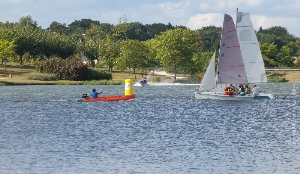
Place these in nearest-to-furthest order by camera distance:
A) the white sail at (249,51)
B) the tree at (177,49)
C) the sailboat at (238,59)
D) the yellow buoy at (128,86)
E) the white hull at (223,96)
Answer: the white hull at (223,96), the sailboat at (238,59), the yellow buoy at (128,86), the white sail at (249,51), the tree at (177,49)

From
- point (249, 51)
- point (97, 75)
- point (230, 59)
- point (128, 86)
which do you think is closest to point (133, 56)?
point (97, 75)

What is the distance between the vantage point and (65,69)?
14175cm

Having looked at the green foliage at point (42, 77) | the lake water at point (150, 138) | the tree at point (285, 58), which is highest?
the tree at point (285, 58)

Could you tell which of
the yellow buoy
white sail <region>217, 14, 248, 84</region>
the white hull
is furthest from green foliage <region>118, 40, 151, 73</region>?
the white hull

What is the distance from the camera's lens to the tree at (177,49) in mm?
160250

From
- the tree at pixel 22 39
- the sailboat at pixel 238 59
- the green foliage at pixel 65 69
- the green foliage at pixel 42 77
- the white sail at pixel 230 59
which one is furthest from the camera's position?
the tree at pixel 22 39

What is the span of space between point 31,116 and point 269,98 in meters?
31.0

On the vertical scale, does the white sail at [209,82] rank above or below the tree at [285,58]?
below

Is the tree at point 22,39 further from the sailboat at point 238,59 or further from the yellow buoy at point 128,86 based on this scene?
the sailboat at point 238,59

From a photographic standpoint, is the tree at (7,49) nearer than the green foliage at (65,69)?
No

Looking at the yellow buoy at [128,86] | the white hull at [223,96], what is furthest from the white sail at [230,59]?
the yellow buoy at [128,86]

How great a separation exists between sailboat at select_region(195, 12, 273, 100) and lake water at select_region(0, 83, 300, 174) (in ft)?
21.0

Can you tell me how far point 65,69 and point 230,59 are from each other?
66678mm

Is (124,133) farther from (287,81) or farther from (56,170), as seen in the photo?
(287,81)
